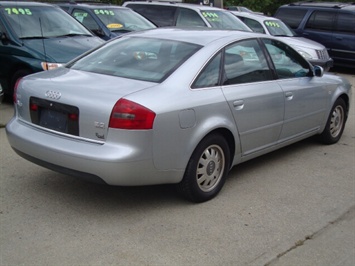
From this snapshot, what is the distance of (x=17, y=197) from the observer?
4.41 metres

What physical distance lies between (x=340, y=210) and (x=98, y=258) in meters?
2.32

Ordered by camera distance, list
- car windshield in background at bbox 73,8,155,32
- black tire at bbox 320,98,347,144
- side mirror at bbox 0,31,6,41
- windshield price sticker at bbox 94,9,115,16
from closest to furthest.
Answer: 1. black tire at bbox 320,98,347,144
2. side mirror at bbox 0,31,6,41
3. car windshield in background at bbox 73,8,155,32
4. windshield price sticker at bbox 94,9,115,16

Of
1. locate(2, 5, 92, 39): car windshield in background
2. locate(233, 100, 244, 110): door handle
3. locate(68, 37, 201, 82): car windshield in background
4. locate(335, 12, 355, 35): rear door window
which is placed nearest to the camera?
locate(68, 37, 201, 82): car windshield in background

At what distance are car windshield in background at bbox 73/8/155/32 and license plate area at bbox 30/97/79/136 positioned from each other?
20.2 feet

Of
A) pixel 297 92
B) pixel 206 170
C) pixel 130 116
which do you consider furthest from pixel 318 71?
pixel 130 116

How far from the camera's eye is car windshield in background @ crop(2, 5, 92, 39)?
7879 millimetres

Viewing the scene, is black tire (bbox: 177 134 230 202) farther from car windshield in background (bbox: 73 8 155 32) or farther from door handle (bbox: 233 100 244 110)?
car windshield in background (bbox: 73 8 155 32)

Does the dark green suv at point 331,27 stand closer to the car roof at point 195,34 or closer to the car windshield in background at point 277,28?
the car windshield in background at point 277,28

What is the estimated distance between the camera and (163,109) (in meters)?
3.91

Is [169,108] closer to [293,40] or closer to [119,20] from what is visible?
[119,20]

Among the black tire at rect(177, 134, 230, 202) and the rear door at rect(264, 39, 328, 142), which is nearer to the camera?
the black tire at rect(177, 134, 230, 202)

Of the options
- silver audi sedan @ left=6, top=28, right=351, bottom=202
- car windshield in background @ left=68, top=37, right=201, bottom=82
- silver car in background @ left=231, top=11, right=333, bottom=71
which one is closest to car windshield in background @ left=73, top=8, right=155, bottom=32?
silver car in background @ left=231, top=11, right=333, bottom=71

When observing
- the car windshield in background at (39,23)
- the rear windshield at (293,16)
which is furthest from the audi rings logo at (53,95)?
the rear windshield at (293,16)

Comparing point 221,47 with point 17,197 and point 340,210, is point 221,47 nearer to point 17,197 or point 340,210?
point 340,210
